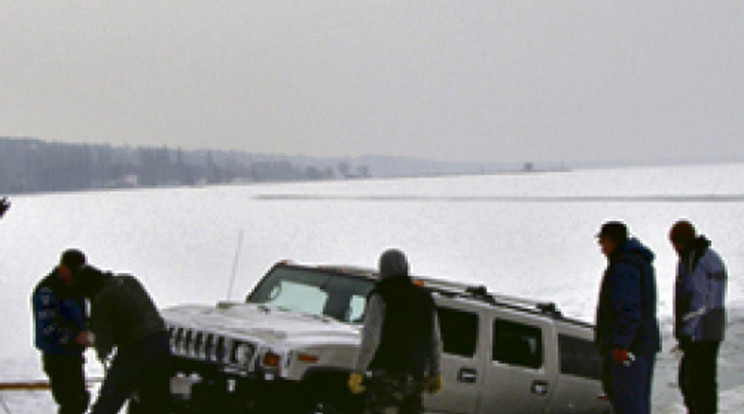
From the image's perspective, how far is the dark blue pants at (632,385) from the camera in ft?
24.7

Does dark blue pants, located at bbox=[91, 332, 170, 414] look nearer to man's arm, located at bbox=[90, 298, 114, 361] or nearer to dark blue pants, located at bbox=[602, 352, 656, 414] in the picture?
man's arm, located at bbox=[90, 298, 114, 361]

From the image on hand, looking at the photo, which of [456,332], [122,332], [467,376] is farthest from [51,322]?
[467,376]

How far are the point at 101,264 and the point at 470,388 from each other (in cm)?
6237

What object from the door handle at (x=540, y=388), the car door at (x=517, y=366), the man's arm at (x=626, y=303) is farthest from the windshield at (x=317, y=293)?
the man's arm at (x=626, y=303)

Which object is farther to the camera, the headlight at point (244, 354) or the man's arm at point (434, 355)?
the headlight at point (244, 354)

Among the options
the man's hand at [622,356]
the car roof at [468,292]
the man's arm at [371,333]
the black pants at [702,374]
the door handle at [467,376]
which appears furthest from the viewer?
the car roof at [468,292]

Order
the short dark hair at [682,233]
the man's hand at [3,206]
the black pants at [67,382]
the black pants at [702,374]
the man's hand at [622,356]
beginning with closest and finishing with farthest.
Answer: the man's hand at [3,206]
the man's hand at [622,356]
the black pants at [67,382]
the short dark hair at [682,233]
the black pants at [702,374]

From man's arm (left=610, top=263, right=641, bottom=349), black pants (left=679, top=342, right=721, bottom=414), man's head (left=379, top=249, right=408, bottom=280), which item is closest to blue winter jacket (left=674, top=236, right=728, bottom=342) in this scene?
black pants (left=679, top=342, right=721, bottom=414)

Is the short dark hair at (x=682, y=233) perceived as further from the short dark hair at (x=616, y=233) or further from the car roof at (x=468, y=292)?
the car roof at (x=468, y=292)

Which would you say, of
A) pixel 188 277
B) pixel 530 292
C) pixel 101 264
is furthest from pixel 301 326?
pixel 101 264

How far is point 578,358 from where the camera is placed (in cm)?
968

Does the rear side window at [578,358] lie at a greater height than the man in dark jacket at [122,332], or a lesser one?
lesser

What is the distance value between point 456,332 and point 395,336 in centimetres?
215

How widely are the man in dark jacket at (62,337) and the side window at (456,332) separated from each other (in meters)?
2.81
